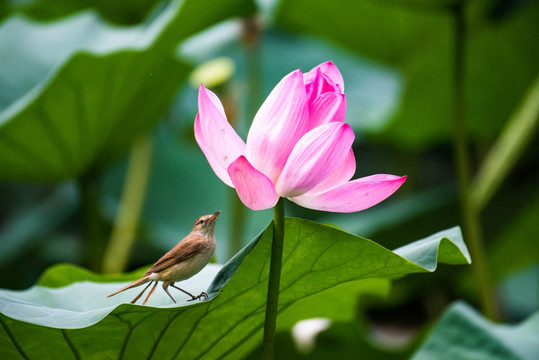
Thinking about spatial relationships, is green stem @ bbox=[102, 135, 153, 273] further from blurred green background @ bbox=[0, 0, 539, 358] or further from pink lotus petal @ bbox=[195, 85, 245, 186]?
pink lotus petal @ bbox=[195, 85, 245, 186]

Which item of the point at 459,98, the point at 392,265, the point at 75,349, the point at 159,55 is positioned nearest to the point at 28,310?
the point at 75,349

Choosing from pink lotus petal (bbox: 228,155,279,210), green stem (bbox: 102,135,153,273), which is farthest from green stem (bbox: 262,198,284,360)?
green stem (bbox: 102,135,153,273)

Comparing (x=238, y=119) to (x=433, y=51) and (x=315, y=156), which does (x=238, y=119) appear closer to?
(x=433, y=51)

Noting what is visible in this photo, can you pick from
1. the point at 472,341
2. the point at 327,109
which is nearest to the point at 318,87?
the point at 327,109

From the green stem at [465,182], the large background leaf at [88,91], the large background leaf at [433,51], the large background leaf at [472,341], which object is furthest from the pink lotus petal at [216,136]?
the large background leaf at [433,51]

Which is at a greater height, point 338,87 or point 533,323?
point 338,87

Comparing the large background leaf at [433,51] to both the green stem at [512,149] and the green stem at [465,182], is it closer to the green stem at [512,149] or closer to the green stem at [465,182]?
the green stem at [512,149]

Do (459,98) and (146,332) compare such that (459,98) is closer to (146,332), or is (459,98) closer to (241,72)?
(146,332)
